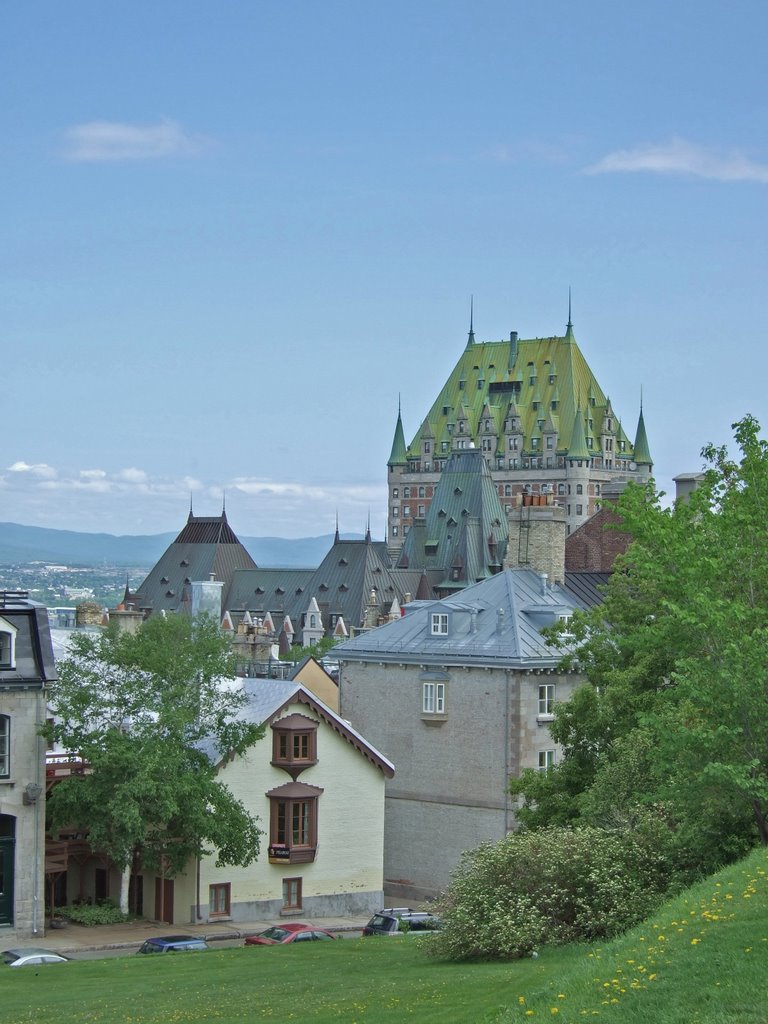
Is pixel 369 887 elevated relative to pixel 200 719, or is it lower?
lower

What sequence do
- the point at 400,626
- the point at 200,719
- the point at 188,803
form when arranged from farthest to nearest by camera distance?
1. the point at 400,626
2. the point at 200,719
3. the point at 188,803

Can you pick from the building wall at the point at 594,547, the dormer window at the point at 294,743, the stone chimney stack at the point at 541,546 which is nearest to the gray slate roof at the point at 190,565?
the building wall at the point at 594,547

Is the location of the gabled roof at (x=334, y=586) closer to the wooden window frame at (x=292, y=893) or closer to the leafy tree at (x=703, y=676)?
the wooden window frame at (x=292, y=893)

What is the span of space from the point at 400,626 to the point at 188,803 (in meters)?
16.2

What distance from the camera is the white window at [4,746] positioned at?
144 ft

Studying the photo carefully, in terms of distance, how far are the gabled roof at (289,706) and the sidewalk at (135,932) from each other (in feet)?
17.9

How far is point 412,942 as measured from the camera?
36.2 m

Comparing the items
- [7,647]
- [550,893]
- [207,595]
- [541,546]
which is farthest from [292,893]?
[207,595]

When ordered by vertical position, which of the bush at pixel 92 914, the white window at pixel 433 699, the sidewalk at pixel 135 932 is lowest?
the sidewalk at pixel 135 932

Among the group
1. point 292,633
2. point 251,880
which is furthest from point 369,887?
point 292,633

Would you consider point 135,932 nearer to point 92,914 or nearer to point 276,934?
point 92,914

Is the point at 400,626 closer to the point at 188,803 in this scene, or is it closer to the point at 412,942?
the point at 188,803

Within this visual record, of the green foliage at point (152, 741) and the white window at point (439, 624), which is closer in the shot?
the green foliage at point (152, 741)

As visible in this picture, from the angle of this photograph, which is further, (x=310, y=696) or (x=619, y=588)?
(x=310, y=696)
